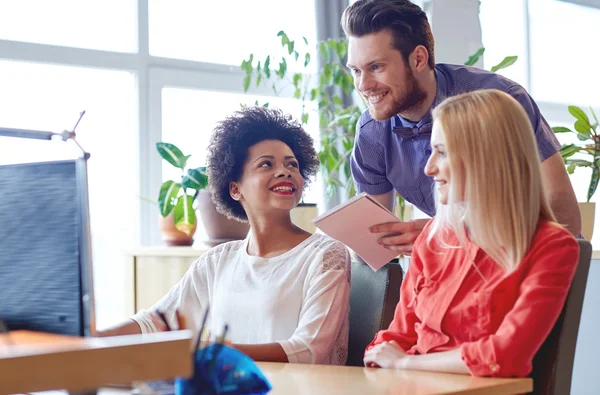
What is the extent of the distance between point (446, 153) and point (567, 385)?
491 mm

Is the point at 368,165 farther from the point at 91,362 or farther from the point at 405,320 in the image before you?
the point at 91,362

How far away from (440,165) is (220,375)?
29.6 inches

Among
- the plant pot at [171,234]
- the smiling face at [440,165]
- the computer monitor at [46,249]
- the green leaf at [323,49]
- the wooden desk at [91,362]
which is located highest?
the green leaf at [323,49]

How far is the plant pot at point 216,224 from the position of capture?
345cm

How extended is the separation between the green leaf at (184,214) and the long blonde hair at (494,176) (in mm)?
2180

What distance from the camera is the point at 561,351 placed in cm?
135

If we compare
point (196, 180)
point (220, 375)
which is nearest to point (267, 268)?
point (220, 375)

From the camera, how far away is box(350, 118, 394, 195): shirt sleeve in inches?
96.3

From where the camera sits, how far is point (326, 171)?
434 cm

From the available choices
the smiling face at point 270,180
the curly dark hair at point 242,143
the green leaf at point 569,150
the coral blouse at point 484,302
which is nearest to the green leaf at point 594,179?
the green leaf at point 569,150

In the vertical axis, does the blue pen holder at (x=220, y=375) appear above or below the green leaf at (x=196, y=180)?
below

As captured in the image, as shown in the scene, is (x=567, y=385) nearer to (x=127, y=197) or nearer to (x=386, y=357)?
(x=386, y=357)

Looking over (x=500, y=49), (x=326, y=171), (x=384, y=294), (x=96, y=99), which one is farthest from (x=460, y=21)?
(x=384, y=294)

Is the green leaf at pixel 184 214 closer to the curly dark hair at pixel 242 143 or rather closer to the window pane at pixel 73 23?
the window pane at pixel 73 23
